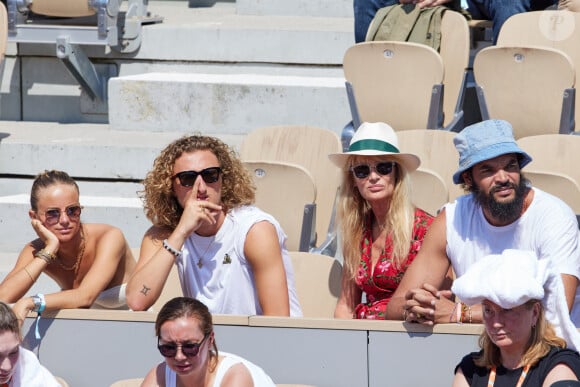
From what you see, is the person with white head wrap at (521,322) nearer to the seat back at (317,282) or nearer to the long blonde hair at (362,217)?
the long blonde hair at (362,217)

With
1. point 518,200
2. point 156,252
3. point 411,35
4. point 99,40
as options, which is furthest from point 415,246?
point 99,40

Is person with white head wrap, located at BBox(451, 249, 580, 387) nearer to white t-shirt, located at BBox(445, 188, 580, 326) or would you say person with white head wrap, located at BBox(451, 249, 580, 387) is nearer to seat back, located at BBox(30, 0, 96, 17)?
white t-shirt, located at BBox(445, 188, 580, 326)

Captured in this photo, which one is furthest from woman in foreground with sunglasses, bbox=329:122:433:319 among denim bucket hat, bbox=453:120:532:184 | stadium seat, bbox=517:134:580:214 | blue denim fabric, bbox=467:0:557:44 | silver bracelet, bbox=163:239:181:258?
blue denim fabric, bbox=467:0:557:44

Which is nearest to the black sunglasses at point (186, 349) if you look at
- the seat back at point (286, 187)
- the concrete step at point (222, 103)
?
the seat back at point (286, 187)

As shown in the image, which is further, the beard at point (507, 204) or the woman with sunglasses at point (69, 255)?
the woman with sunglasses at point (69, 255)

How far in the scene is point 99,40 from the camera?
6488mm

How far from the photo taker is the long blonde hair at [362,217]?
372cm

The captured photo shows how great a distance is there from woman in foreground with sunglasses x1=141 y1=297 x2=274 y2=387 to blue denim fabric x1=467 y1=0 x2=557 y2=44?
3.61 m

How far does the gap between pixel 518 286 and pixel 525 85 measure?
2.94m

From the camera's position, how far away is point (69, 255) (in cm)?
397

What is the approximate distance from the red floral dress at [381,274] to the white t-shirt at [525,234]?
0.24m

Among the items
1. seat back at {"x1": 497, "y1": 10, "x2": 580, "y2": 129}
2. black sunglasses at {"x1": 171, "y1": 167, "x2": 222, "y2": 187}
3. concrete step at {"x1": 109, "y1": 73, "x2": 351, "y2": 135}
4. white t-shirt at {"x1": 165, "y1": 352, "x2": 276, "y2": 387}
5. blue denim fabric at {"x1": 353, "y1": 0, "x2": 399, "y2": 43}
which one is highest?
blue denim fabric at {"x1": 353, "y1": 0, "x2": 399, "y2": 43}

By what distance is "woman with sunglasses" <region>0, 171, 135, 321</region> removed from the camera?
3775mm

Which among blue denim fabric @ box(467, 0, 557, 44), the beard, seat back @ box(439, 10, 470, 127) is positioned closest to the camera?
the beard
